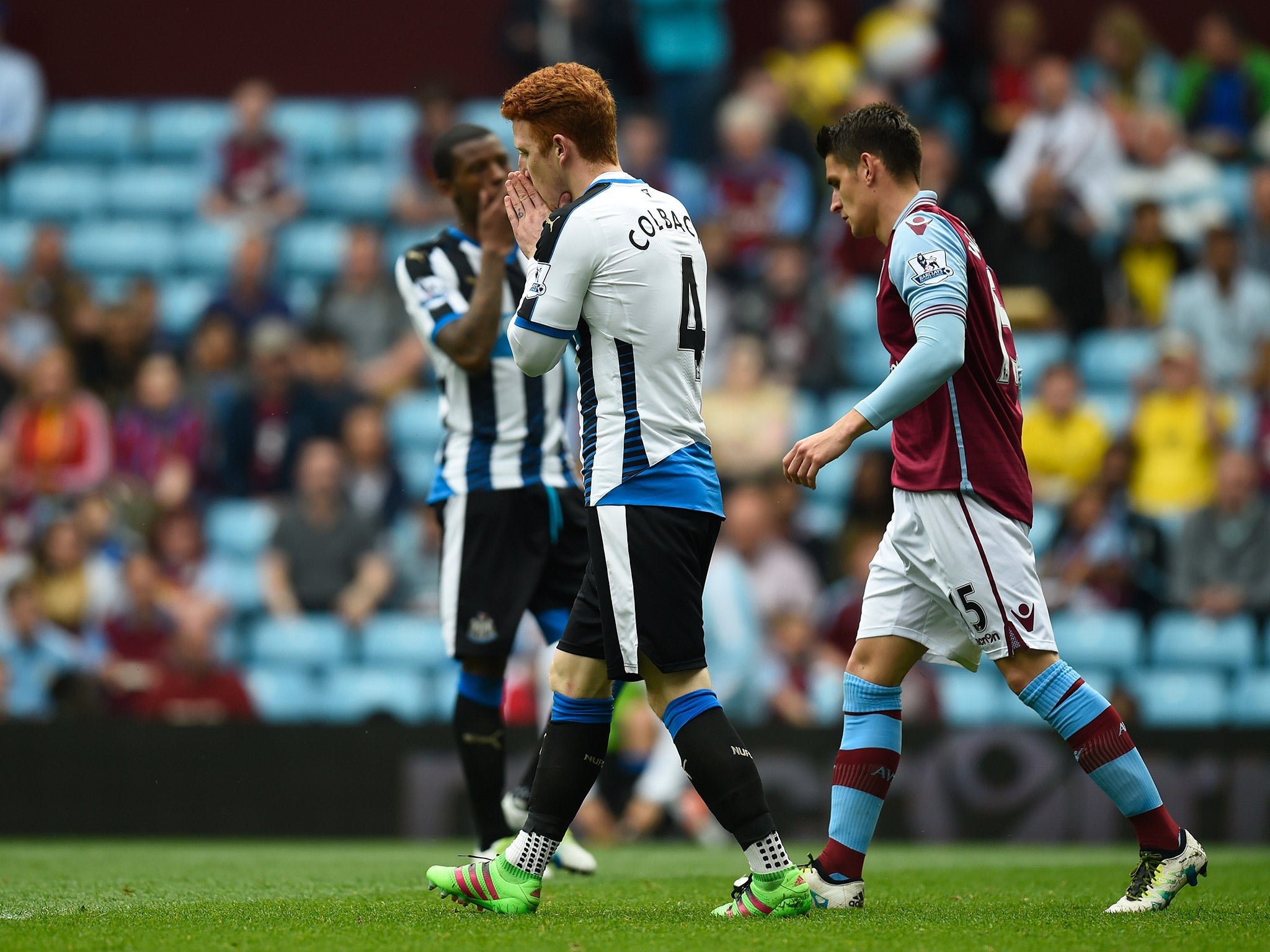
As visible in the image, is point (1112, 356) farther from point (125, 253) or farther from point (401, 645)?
point (125, 253)

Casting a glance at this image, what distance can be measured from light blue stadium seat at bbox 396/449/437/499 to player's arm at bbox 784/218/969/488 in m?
7.75

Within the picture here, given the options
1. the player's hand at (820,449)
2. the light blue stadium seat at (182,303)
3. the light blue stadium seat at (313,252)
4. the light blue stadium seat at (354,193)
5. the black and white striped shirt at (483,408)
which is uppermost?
the light blue stadium seat at (354,193)

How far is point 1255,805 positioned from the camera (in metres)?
8.36

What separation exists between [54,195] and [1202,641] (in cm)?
1098

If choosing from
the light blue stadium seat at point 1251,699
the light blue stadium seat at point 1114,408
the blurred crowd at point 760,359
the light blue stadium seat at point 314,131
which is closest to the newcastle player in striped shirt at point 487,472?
the blurred crowd at point 760,359

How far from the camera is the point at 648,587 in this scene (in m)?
4.14

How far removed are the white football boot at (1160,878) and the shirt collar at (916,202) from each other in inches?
76.8

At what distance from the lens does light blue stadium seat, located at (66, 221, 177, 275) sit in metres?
14.2

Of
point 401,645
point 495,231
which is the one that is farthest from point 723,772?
point 401,645

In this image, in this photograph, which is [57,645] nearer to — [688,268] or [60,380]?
[60,380]

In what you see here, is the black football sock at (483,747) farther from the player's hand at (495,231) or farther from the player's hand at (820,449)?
the player's hand at (820,449)

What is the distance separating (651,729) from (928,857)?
6.87 feet

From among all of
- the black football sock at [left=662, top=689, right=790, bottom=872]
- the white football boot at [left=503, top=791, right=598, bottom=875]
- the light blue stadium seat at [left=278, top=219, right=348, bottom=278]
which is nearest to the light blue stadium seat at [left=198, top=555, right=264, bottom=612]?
the light blue stadium seat at [left=278, top=219, right=348, bottom=278]

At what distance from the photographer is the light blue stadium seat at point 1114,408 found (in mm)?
10961
